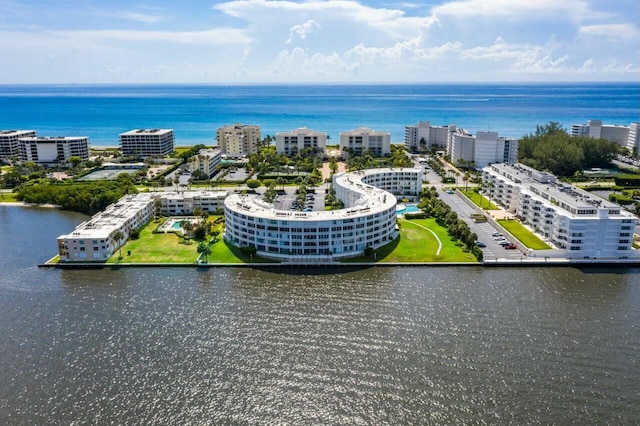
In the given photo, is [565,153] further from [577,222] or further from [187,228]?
[187,228]

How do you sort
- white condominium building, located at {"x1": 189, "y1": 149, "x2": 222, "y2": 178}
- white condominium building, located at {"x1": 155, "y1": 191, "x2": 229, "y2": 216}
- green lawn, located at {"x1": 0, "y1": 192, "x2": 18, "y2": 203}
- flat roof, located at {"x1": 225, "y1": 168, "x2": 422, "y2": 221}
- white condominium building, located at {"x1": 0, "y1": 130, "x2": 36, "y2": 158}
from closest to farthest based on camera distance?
flat roof, located at {"x1": 225, "y1": 168, "x2": 422, "y2": 221} → white condominium building, located at {"x1": 155, "y1": 191, "x2": 229, "y2": 216} → green lawn, located at {"x1": 0, "y1": 192, "x2": 18, "y2": 203} → white condominium building, located at {"x1": 189, "y1": 149, "x2": 222, "y2": 178} → white condominium building, located at {"x1": 0, "y1": 130, "x2": 36, "y2": 158}

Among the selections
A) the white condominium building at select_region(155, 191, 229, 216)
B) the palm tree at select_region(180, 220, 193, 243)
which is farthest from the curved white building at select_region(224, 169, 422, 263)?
the white condominium building at select_region(155, 191, 229, 216)

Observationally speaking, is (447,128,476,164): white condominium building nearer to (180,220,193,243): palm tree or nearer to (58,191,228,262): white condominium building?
(58,191,228,262): white condominium building

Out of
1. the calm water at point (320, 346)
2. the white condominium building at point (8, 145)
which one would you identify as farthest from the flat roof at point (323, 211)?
the white condominium building at point (8, 145)

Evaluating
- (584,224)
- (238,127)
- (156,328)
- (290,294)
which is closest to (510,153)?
(584,224)

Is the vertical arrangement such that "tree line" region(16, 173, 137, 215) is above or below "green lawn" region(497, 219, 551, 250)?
above

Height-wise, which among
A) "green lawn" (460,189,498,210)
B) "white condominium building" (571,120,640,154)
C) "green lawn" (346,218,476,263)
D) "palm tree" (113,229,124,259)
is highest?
"white condominium building" (571,120,640,154)

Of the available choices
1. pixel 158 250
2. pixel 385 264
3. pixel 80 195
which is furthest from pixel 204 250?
pixel 80 195

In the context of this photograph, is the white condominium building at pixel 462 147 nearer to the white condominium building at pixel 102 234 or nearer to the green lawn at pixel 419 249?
the green lawn at pixel 419 249
